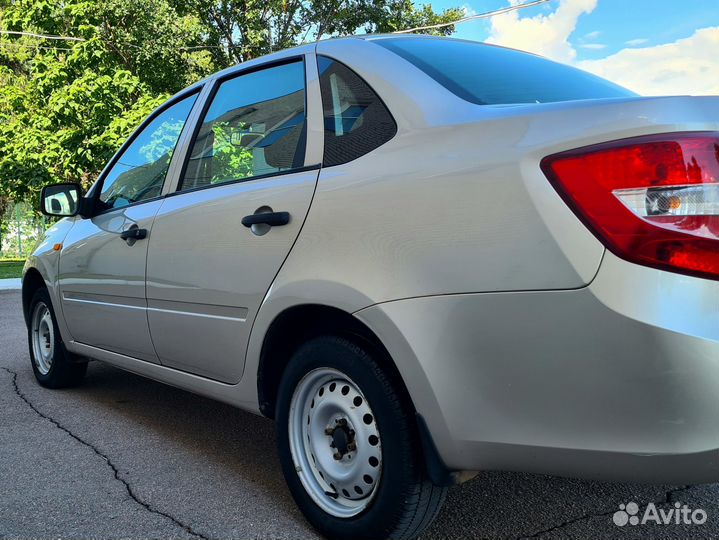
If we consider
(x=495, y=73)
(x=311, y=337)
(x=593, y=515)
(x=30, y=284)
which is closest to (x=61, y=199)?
(x=30, y=284)

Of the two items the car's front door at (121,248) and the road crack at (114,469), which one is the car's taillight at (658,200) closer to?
the road crack at (114,469)

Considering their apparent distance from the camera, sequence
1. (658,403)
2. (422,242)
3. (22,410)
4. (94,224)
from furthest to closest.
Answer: (22,410)
(94,224)
(422,242)
(658,403)

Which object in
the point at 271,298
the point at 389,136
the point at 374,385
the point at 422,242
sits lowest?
the point at 374,385

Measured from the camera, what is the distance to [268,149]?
104 inches

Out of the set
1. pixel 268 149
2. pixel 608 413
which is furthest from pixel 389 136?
pixel 608 413

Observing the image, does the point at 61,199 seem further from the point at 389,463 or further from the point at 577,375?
the point at 577,375

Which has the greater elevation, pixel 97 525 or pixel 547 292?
pixel 547 292

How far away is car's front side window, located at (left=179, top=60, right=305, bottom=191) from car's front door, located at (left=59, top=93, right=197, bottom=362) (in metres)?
0.29

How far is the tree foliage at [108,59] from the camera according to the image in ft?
53.5

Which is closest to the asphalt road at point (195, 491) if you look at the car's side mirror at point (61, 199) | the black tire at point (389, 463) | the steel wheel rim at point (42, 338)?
the black tire at point (389, 463)

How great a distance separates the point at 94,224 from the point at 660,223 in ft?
10.4

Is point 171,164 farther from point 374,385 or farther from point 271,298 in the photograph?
point 374,385

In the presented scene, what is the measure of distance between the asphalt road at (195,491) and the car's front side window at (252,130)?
1296 millimetres

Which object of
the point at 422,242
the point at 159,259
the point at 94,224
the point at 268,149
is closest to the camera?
the point at 422,242
